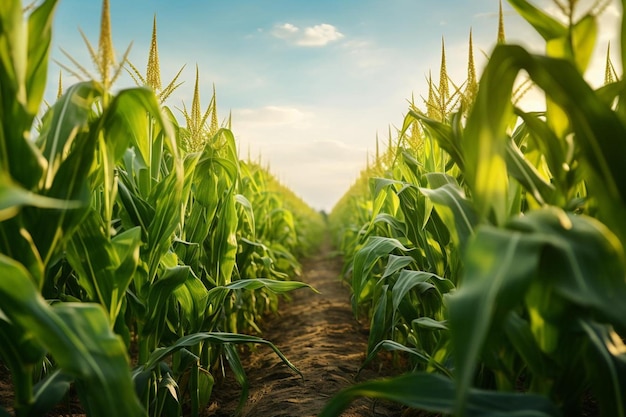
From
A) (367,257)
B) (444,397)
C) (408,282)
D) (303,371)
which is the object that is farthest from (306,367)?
(444,397)

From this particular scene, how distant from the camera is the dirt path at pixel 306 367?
2316mm

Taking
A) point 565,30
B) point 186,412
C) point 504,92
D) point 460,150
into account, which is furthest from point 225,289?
point 565,30

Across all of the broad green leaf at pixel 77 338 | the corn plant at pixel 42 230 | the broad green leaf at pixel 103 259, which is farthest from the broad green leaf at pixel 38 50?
the broad green leaf at pixel 77 338

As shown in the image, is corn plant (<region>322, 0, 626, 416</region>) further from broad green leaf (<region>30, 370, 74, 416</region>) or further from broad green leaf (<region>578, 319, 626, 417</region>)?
broad green leaf (<region>30, 370, 74, 416</region>)

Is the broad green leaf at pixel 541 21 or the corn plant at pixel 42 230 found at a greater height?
the broad green leaf at pixel 541 21

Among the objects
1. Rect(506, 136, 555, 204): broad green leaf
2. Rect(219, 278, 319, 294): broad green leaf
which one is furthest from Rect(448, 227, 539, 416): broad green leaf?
Rect(219, 278, 319, 294): broad green leaf

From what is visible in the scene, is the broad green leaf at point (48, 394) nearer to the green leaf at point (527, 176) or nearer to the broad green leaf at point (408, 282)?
the broad green leaf at point (408, 282)

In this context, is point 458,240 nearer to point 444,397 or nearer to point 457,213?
point 457,213

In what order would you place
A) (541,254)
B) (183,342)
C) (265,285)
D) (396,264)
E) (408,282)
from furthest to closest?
(396,264)
(265,285)
(408,282)
(183,342)
(541,254)

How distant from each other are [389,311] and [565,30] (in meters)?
1.66

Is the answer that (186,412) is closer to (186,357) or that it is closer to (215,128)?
(186,357)

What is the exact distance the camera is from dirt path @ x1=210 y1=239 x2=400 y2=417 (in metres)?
2.32

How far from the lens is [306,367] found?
2.90 m

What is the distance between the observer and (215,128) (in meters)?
2.89
